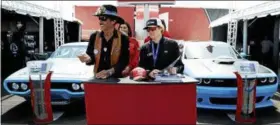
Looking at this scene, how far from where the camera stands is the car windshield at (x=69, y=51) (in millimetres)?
6852

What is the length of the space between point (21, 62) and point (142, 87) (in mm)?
11731

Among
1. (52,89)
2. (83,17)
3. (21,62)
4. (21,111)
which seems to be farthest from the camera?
(83,17)

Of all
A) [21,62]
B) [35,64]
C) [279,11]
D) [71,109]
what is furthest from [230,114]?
[21,62]

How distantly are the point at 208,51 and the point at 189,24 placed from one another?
69.8 feet

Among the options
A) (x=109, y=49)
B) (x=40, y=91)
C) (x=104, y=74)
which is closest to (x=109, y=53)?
(x=109, y=49)

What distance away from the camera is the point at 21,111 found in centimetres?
580

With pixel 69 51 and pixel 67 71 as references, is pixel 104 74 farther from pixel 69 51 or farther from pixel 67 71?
pixel 69 51

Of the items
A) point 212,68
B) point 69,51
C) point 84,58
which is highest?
point 69,51

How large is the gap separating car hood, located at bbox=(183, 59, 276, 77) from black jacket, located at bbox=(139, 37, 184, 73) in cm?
255

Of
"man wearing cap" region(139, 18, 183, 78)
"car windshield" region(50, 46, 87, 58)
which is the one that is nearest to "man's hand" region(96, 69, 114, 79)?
"man wearing cap" region(139, 18, 183, 78)

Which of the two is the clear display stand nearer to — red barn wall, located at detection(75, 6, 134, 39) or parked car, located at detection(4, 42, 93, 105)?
parked car, located at detection(4, 42, 93, 105)

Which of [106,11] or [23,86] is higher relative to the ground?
[106,11]

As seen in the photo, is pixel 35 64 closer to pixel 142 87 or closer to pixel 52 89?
pixel 52 89

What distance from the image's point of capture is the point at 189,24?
27750 mm
